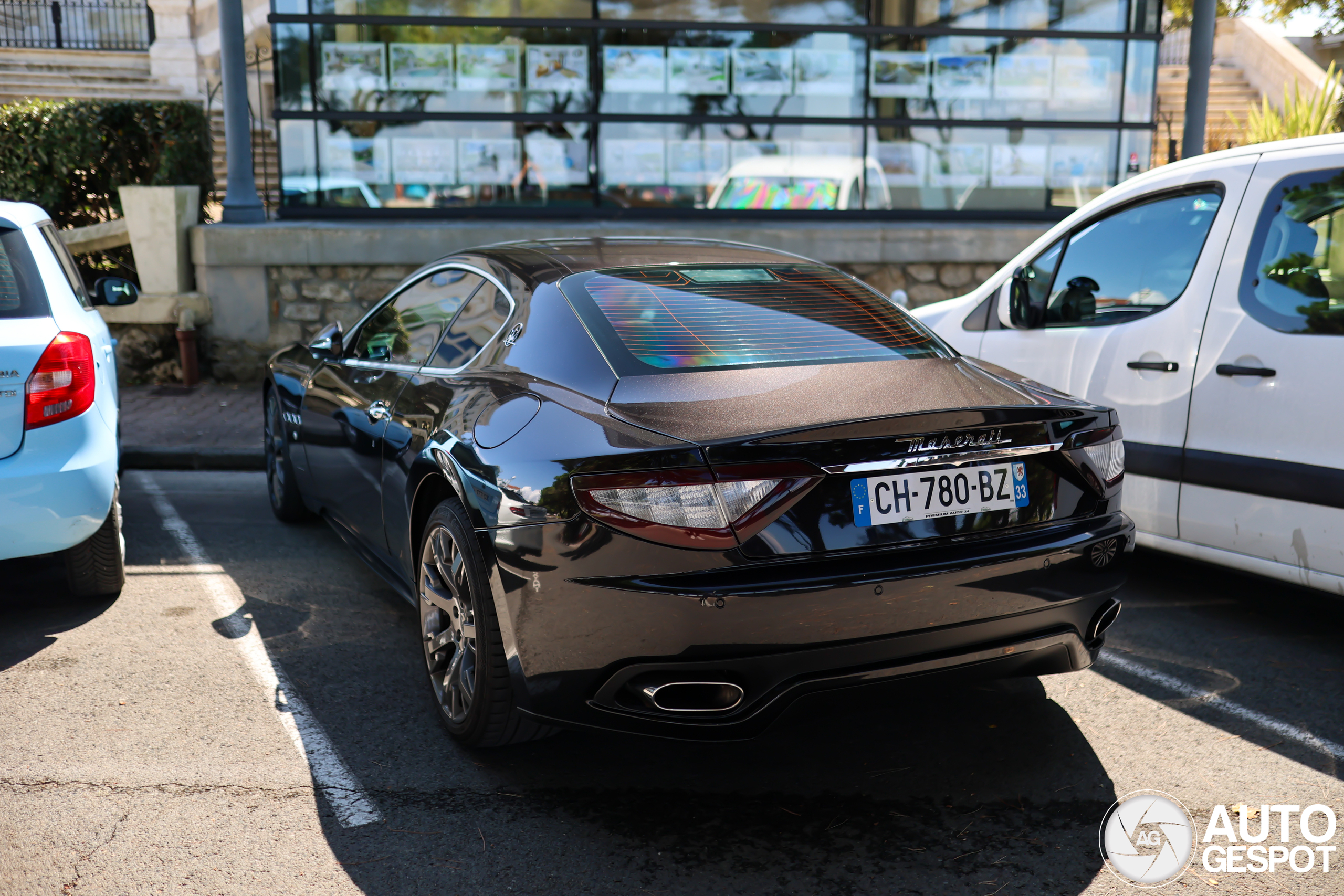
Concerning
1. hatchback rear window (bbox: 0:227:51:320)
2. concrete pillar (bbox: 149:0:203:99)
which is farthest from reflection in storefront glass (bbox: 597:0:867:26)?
concrete pillar (bbox: 149:0:203:99)

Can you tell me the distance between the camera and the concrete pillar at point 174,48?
26859mm

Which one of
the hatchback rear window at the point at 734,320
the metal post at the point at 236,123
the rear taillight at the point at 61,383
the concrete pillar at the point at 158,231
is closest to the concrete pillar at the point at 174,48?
the metal post at the point at 236,123

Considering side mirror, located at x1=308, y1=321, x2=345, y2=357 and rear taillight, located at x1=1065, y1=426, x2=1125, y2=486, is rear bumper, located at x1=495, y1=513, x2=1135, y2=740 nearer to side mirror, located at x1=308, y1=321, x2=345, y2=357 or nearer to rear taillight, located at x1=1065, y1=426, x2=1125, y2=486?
rear taillight, located at x1=1065, y1=426, x2=1125, y2=486

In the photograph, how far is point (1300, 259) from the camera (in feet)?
13.5

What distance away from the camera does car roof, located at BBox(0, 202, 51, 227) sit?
448cm

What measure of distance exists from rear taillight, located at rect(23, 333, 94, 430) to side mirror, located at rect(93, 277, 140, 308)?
1508mm

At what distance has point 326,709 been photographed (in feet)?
12.1

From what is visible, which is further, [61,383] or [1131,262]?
[1131,262]

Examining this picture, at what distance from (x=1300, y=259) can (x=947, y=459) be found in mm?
2127

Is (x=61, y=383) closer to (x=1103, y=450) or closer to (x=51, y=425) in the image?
(x=51, y=425)

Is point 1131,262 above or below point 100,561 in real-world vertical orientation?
above

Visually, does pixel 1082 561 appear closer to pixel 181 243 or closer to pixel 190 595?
pixel 190 595

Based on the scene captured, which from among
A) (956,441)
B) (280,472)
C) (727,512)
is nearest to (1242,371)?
(956,441)

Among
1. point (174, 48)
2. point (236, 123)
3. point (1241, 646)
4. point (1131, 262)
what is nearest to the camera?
point (1241, 646)
